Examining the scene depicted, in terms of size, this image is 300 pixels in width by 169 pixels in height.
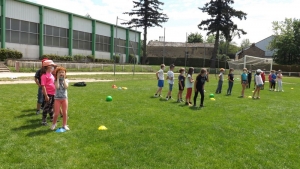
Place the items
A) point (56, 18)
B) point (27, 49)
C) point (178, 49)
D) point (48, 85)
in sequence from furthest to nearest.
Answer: point (178, 49)
point (56, 18)
point (27, 49)
point (48, 85)

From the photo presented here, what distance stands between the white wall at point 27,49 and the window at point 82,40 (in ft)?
25.1

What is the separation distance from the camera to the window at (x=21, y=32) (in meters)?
32.9

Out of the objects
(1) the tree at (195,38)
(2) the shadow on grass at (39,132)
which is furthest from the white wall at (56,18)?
(1) the tree at (195,38)

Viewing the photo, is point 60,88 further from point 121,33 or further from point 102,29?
point 121,33

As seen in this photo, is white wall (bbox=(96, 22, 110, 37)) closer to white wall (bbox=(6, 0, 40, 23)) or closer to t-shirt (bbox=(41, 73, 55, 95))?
white wall (bbox=(6, 0, 40, 23))

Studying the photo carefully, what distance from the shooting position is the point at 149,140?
5.92 meters

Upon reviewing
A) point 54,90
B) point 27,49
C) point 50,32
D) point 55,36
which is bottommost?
point 54,90

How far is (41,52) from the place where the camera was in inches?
1449

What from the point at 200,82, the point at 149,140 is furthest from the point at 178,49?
the point at 149,140

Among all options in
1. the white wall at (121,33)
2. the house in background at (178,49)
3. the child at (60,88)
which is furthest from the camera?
the house in background at (178,49)

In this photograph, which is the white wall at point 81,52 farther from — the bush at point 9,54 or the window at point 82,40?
the bush at point 9,54

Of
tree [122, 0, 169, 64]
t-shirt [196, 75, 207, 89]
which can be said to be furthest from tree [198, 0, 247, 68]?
t-shirt [196, 75, 207, 89]

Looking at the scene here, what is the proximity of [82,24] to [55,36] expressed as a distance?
6.54 metres

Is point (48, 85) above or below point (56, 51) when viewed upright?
below
